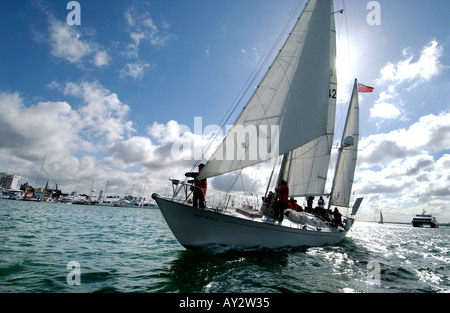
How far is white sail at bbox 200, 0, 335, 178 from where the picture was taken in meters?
8.65

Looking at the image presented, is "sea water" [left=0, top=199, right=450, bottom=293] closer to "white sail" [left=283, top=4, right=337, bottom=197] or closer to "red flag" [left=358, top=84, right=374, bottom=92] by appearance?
"white sail" [left=283, top=4, right=337, bottom=197]

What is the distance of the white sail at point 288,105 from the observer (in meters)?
8.65

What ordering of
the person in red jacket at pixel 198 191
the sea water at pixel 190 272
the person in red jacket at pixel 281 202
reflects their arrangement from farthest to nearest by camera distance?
the person in red jacket at pixel 281 202
the person in red jacket at pixel 198 191
the sea water at pixel 190 272

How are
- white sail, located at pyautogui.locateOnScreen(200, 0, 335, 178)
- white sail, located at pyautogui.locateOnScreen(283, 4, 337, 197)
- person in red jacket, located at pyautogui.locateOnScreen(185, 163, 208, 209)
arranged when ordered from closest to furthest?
1. person in red jacket, located at pyautogui.locateOnScreen(185, 163, 208, 209)
2. white sail, located at pyautogui.locateOnScreen(200, 0, 335, 178)
3. white sail, located at pyautogui.locateOnScreen(283, 4, 337, 197)

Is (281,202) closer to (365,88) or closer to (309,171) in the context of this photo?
(309,171)

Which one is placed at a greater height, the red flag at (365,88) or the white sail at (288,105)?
the red flag at (365,88)

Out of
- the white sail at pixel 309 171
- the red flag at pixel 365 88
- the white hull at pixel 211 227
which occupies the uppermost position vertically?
the red flag at pixel 365 88

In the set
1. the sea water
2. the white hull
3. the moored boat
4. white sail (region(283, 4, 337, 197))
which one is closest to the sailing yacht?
the white hull

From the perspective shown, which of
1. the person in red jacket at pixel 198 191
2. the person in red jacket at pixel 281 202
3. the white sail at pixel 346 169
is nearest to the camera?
the person in red jacket at pixel 198 191

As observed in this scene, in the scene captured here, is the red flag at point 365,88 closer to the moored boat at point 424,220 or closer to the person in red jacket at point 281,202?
the person in red jacket at point 281,202

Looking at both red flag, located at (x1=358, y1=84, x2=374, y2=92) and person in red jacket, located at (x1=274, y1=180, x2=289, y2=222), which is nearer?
person in red jacket, located at (x1=274, y1=180, x2=289, y2=222)

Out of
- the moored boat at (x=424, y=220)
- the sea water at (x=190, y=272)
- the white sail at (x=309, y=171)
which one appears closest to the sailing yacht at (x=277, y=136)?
the sea water at (x=190, y=272)

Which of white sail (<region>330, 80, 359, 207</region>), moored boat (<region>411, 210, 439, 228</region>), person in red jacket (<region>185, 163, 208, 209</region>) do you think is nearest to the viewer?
person in red jacket (<region>185, 163, 208, 209</region>)

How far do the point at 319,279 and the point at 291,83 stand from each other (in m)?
8.31
